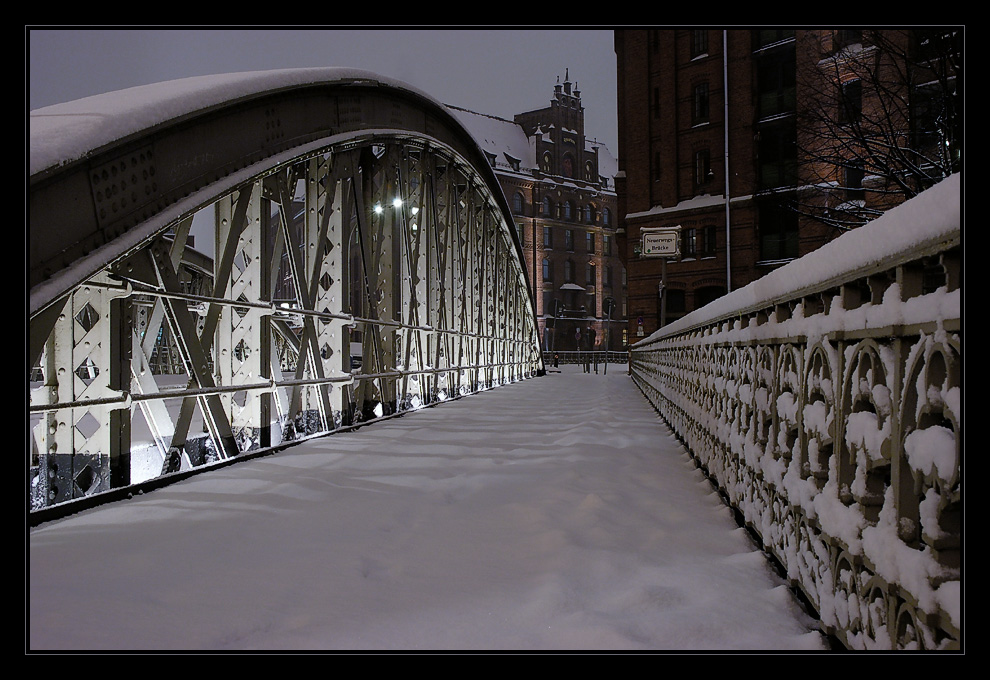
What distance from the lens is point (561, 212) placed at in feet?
202

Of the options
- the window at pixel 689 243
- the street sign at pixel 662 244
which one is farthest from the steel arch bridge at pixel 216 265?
the window at pixel 689 243

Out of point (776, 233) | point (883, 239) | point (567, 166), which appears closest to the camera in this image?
point (883, 239)

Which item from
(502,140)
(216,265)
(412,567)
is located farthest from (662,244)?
(502,140)

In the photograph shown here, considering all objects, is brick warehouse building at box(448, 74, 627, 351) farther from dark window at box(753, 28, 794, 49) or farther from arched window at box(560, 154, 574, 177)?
dark window at box(753, 28, 794, 49)

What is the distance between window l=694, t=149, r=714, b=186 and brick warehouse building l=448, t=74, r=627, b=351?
26.8 meters

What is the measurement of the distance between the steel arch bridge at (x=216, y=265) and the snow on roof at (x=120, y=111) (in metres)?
0.01

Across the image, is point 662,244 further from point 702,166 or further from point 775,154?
point 775,154

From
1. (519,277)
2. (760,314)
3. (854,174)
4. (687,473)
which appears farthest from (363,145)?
(854,174)

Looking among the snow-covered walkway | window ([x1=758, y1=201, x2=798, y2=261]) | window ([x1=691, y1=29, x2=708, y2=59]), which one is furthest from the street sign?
window ([x1=691, y1=29, x2=708, y2=59])

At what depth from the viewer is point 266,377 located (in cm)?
575

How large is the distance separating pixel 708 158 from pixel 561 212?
3071 cm
